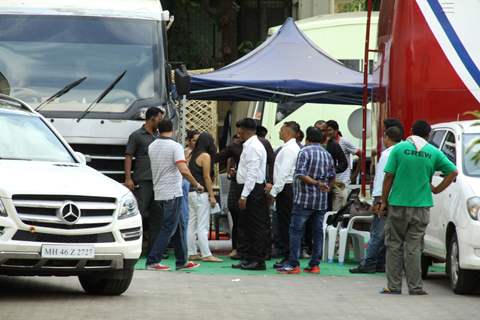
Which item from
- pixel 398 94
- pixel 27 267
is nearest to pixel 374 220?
pixel 398 94

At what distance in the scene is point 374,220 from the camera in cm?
1669

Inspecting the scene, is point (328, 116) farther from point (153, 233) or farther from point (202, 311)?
point (202, 311)

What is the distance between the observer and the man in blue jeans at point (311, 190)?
53.1ft

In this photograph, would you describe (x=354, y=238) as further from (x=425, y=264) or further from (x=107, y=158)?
(x=107, y=158)

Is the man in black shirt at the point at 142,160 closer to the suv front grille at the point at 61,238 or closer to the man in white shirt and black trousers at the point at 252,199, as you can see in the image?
the man in white shirt and black trousers at the point at 252,199

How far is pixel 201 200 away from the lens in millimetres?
17719

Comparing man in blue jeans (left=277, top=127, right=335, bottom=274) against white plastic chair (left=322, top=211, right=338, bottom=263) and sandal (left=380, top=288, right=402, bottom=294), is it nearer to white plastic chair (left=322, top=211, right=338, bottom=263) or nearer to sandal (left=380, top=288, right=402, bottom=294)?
white plastic chair (left=322, top=211, right=338, bottom=263)

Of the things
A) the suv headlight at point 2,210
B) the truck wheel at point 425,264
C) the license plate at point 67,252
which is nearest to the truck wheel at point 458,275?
the truck wheel at point 425,264

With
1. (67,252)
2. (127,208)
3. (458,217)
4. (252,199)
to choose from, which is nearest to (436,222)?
(458,217)

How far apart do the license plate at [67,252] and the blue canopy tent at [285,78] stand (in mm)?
8377

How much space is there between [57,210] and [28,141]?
5.42 ft

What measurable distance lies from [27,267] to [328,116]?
1277 centimetres

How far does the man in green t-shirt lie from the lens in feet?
45.0

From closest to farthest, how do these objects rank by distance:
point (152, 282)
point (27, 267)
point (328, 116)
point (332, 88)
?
point (27, 267) < point (152, 282) < point (332, 88) < point (328, 116)
